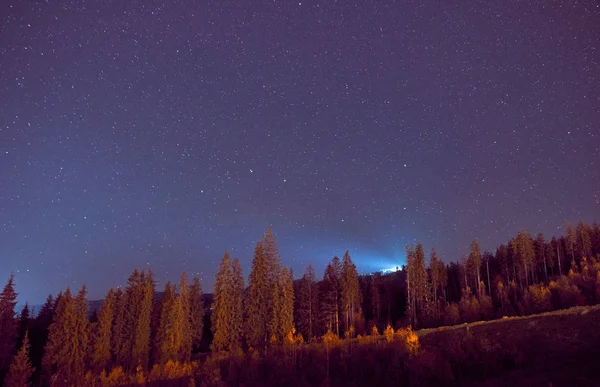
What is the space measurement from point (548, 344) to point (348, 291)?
156 feet

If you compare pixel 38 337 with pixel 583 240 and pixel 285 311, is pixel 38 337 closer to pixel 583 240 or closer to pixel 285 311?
pixel 285 311

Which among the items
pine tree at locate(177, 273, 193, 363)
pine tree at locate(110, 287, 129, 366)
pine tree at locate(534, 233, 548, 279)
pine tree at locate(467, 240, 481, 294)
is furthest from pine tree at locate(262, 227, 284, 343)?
pine tree at locate(534, 233, 548, 279)

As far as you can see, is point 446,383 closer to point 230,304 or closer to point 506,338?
point 506,338

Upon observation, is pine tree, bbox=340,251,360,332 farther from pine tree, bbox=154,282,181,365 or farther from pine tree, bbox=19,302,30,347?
pine tree, bbox=19,302,30,347

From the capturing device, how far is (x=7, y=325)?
6034 centimetres

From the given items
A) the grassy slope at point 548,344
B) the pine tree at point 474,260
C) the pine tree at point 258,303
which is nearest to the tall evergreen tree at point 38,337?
the pine tree at point 258,303

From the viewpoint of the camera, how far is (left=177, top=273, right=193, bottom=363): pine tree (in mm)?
61728

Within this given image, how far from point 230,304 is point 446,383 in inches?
1519

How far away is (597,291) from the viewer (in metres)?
59.1

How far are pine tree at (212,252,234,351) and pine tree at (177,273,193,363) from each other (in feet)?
15.8

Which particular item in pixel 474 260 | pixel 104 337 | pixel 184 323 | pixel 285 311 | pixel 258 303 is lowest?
pixel 104 337

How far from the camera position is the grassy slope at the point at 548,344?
24750 mm

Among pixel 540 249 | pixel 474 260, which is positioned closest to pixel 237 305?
pixel 474 260

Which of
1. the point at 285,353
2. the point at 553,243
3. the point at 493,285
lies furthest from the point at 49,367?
the point at 553,243
